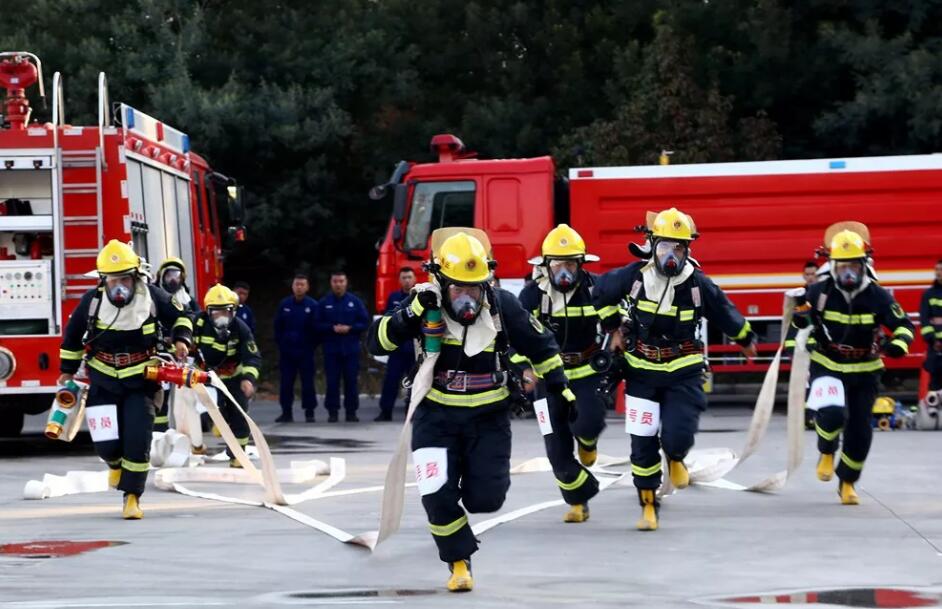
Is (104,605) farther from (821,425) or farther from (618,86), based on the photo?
(618,86)

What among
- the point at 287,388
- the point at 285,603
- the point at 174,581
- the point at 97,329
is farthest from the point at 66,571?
the point at 287,388

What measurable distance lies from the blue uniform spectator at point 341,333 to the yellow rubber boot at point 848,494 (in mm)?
9605

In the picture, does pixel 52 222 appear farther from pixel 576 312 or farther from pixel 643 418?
pixel 643 418

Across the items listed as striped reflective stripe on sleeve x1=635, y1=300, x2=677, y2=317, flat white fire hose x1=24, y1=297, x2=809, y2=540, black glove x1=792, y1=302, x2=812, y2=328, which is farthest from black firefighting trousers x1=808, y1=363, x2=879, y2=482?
striped reflective stripe on sleeve x1=635, y1=300, x2=677, y2=317

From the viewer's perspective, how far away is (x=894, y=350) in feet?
37.7

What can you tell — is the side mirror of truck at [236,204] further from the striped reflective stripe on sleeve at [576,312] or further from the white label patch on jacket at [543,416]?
the white label patch on jacket at [543,416]

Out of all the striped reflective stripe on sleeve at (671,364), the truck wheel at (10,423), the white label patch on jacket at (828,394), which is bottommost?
the truck wheel at (10,423)

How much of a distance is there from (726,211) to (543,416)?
10339 millimetres

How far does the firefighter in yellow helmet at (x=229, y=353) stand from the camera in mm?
15297

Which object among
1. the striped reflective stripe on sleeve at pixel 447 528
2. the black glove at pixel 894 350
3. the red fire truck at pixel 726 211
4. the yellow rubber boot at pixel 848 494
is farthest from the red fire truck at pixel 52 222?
the striped reflective stripe on sleeve at pixel 447 528

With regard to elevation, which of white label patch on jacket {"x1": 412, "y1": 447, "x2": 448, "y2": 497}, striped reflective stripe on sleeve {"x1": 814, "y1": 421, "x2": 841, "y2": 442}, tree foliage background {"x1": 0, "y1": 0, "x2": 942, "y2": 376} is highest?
tree foliage background {"x1": 0, "y1": 0, "x2": 942, "y2": 376}

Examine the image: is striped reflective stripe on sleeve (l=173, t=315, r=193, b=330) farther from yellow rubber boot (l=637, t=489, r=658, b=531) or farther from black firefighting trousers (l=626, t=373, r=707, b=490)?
yellow rubber boot (l=637, t=489, r=658, b=531)

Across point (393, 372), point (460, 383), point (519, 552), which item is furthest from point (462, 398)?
point (393, 372)

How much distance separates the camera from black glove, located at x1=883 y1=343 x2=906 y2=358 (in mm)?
11492
